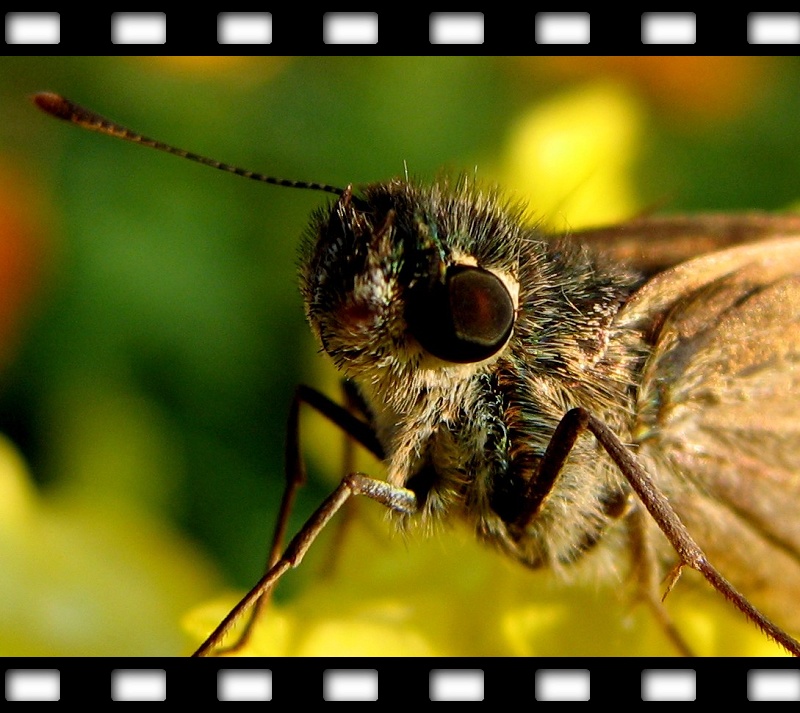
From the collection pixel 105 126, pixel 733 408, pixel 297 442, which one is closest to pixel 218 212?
pixel 297 442

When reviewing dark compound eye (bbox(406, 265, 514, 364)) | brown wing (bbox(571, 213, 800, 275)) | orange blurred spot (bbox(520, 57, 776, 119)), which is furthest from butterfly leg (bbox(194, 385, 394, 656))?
orange blurred spot (bbox(520, 57, 776, 119))

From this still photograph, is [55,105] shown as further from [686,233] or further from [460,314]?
[686,233]

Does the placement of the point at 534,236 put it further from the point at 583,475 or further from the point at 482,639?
the point at 482,639

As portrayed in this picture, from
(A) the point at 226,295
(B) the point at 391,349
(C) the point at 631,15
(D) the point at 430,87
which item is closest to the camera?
(B) the point at 391,349

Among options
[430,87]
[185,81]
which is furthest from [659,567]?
[185,81]

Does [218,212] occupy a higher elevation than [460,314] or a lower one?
higher

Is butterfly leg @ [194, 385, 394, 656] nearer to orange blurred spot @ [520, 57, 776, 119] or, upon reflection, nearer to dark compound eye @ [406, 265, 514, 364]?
dark compound eye @ [406, 265, 514, 364]
